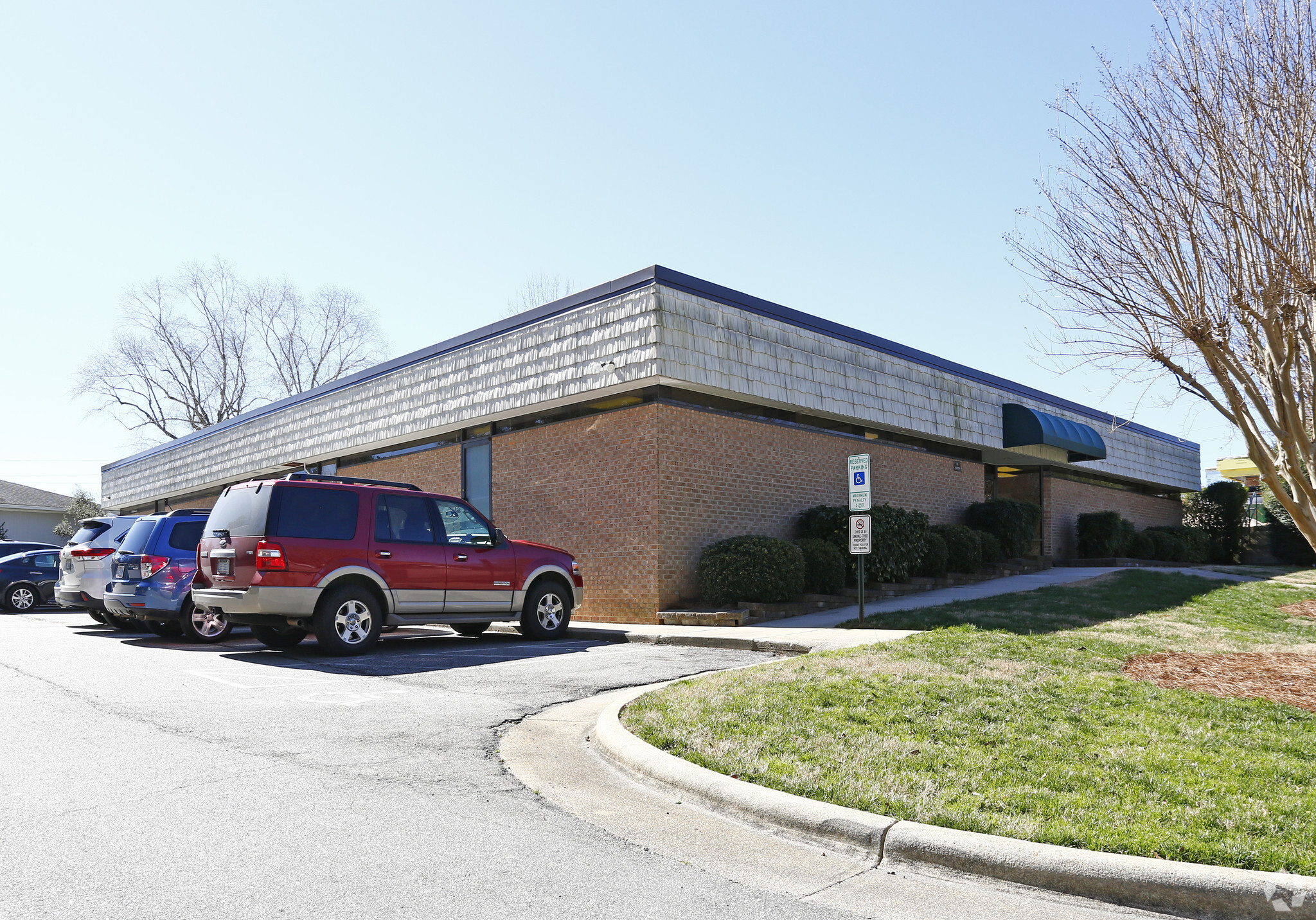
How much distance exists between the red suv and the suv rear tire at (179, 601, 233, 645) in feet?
5.27

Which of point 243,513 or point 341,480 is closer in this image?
point 243,513

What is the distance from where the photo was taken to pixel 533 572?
12.7 m

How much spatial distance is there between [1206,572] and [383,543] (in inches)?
724

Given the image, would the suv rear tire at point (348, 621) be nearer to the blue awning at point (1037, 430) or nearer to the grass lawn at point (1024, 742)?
the grass lawn at point (1024, 742)

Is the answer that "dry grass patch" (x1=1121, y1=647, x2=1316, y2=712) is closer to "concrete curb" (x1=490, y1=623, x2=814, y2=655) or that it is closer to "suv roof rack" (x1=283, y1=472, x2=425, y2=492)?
"concrete curb" (x1=490, y1=623, x2=814, y2=655)

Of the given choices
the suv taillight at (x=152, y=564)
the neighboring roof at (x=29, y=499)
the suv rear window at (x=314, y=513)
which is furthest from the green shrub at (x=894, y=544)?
the neighboring roof at (x=29, y=499)

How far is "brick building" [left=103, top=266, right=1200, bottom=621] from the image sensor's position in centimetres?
1480

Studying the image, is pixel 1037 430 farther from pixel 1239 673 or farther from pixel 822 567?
pixel 1239 673

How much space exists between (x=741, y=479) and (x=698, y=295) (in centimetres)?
316

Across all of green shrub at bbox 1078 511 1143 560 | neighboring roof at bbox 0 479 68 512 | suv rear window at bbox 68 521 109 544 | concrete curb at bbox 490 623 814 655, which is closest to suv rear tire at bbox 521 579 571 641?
concrete curb at bbox 490 623 814 655

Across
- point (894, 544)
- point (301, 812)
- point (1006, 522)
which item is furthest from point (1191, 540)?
point (301, 812)

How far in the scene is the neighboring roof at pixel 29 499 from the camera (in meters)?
53.9

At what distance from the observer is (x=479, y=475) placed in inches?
741

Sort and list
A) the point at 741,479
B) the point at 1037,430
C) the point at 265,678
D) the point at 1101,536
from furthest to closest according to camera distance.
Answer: the point at 1101,536 < the point at 1037,430 < the point at 741,479 < the point at 265,678
